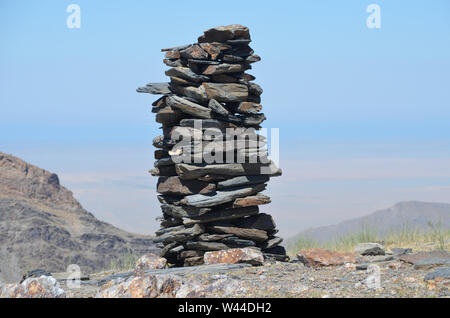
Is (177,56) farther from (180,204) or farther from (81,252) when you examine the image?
(81,252)

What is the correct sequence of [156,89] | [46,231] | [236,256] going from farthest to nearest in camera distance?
[46,231]
[156,89]
[236,256]

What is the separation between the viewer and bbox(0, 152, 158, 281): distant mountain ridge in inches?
981

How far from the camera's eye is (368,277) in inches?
349

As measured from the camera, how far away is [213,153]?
11.5 meters

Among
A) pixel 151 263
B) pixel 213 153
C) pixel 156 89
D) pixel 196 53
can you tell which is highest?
pixel 196 53

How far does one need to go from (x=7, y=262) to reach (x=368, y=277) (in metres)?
18.9

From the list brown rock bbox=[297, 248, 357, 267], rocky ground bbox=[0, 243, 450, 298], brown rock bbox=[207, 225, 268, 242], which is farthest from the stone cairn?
brown rock bbox=[297, 248, 357, 267]

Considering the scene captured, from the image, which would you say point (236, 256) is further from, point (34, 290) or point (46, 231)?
point (46, 231)

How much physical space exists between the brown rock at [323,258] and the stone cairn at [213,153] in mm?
959

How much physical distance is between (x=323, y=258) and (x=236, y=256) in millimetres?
1569

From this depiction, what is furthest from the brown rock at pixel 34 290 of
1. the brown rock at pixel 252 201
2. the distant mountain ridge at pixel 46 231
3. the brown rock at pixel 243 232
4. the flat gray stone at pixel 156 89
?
the distant mountain ridge at pixel 46 231

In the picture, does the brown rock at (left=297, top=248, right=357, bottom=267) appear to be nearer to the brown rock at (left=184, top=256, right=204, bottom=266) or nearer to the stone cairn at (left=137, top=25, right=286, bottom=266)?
the stone cairn at (left=137, top=25, right=286, bottom=266)

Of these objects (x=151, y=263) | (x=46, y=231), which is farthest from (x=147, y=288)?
(x=46, y=231)

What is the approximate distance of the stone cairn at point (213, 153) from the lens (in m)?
11.5
